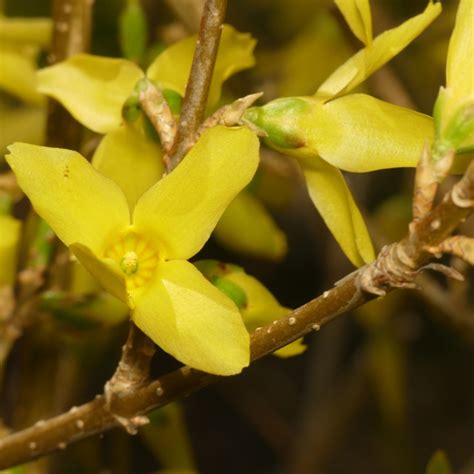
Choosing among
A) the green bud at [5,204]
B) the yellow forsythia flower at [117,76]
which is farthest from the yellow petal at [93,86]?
the green bud at [5,204]

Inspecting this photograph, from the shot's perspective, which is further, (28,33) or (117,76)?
(28,33)

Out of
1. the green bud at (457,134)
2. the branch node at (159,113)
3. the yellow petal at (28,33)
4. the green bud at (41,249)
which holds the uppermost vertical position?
the green bud at (457,134)

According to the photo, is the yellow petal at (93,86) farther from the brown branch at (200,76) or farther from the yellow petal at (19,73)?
the yellow petal at (19,73)

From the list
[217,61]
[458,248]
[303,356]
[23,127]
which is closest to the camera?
[458,248]

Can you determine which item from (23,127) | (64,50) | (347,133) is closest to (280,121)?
(347,133)

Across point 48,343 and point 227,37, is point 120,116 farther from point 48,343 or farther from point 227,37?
point 48,343

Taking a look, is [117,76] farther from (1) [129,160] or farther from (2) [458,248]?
(2) [458,248]
